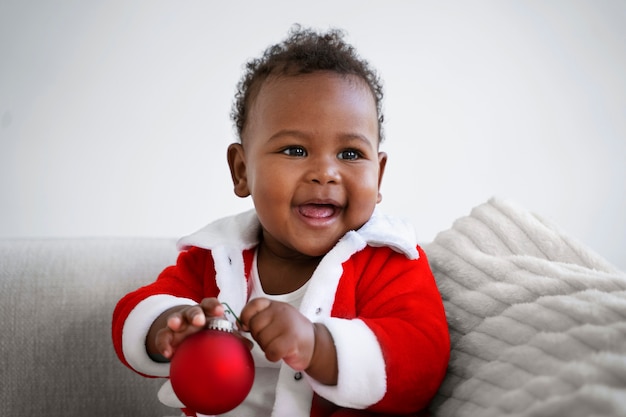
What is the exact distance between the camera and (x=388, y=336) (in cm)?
83

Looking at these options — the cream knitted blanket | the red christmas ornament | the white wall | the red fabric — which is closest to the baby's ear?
the red fabric

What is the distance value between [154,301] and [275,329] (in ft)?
1.07

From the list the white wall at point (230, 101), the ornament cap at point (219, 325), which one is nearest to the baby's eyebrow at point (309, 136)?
the ornament cap at point (219, 325)

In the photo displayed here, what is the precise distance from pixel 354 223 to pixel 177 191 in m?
1.13

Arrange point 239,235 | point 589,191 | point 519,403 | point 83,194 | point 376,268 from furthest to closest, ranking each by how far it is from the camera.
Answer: point 589,191 → point 83,194 → point 239,235 → point 376,268 → point 519,403

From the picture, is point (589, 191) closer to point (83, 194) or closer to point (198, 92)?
point (198, 92)

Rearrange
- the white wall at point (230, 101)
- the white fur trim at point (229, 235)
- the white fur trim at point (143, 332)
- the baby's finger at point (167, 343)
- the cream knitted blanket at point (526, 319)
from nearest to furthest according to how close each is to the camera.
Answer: the cream knitted blanket at point (526, 319)
the baby's finger at point (167, 343)
the white fur trim at point (143, 332)
the white fur trim at point (229, 235)
the white wall at point (230, 101)

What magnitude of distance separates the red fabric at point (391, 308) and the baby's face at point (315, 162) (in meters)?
0.08

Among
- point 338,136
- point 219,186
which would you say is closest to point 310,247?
point 338,136

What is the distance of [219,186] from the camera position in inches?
80.5

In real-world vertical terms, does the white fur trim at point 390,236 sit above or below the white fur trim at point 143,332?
above

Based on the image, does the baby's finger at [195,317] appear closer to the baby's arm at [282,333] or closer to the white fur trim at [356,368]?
the baby's arm at [282,333]

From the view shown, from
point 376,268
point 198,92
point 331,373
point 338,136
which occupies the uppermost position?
point 198,92

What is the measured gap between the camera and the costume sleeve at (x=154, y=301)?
0.95 metres
